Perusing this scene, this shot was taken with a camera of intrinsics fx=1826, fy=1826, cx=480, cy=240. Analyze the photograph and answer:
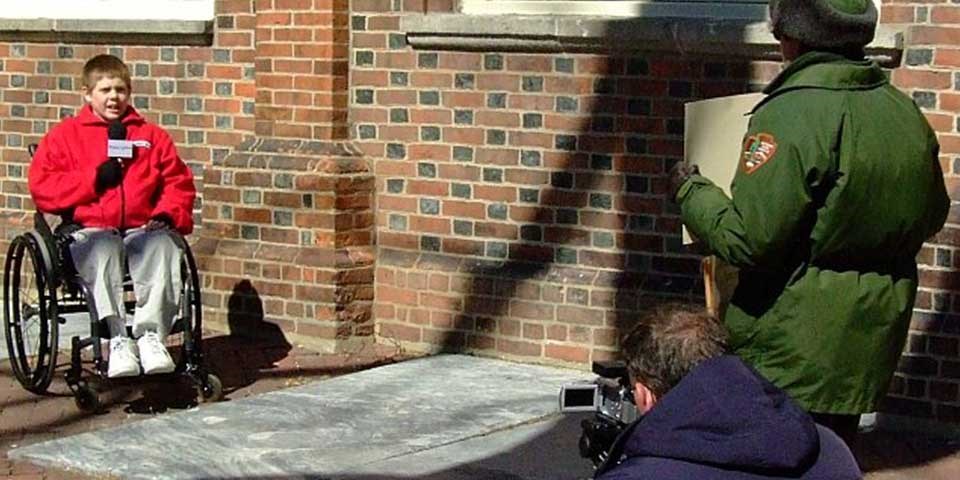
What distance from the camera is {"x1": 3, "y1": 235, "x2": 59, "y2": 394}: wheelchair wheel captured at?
7.38 metres

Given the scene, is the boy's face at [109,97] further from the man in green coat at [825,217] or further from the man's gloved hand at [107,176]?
the man in green coat at [825,217]

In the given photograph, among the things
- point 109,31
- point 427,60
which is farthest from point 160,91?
point 427,60

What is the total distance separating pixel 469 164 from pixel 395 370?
3.48ft

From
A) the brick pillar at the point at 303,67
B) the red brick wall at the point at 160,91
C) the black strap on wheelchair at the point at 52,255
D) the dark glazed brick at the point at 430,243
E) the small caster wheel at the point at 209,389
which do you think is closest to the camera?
the black strap on wheelchair at the point at 52,255

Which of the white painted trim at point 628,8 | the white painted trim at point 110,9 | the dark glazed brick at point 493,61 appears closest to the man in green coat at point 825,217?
the white painted trim at point 628,8

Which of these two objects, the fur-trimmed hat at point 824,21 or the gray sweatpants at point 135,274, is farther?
the gray sweatpants at point 135,274

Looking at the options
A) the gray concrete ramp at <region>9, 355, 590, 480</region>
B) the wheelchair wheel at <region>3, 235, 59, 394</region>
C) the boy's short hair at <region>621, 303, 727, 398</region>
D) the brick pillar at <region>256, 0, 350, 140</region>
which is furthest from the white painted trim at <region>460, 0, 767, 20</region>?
the boy's short hair at <region>621, 303, 727, 398</region>

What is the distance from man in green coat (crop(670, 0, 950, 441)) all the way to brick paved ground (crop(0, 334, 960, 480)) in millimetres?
1989

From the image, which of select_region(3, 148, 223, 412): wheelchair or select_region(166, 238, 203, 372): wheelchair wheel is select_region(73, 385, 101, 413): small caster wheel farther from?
select_region(166, 238, 203, 372): wheelchair wheel

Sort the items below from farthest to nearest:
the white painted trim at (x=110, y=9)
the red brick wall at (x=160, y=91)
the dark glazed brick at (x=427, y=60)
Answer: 1. the white painted trim at (x=110, y=9)
2. the red brick wall at (x=160, y=91)
3. the dark glazed brick at (x=427, y=60)

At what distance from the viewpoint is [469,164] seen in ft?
28.1

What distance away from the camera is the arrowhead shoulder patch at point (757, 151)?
4.46 meters

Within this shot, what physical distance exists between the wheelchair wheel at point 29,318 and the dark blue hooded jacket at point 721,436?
4.49m

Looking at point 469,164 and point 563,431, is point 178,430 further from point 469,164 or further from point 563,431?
point 469,164
